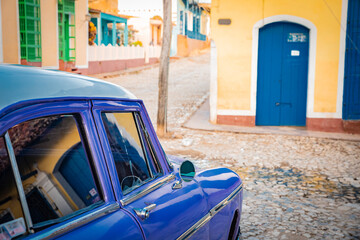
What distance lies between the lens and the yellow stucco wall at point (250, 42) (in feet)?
37.9

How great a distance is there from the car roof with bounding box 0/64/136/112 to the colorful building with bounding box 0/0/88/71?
533 inches

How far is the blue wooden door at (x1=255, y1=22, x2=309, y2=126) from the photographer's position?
12.0 metres

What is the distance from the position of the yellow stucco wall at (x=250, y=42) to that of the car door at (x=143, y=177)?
9497mm

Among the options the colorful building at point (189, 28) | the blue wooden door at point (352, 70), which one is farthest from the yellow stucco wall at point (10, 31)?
the colorful building at point (189, 28)

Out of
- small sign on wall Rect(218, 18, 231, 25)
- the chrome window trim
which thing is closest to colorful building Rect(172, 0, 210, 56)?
small sign on wall Rect(218, 18, 231, 25)

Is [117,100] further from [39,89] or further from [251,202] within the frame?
[251,202]

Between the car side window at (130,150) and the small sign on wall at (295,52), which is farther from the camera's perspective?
the small sign on wall at (295,52)

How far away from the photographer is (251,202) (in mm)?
6008

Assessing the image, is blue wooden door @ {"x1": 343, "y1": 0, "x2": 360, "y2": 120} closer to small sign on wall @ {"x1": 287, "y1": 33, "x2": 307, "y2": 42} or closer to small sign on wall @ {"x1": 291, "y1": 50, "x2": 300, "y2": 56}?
small sign on wall @ {"x1": 287, "y1": 33, "x2": 307, "y2": 42}

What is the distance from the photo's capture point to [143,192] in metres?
2.39

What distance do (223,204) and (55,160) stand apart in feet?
5.23

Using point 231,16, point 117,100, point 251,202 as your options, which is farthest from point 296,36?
point 117,100

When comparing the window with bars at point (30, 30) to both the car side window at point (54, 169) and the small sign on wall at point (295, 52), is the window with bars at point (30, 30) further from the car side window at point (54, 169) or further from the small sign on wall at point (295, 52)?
the car side window at point (54, 169)

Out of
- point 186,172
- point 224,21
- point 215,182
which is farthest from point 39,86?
point 224,21
